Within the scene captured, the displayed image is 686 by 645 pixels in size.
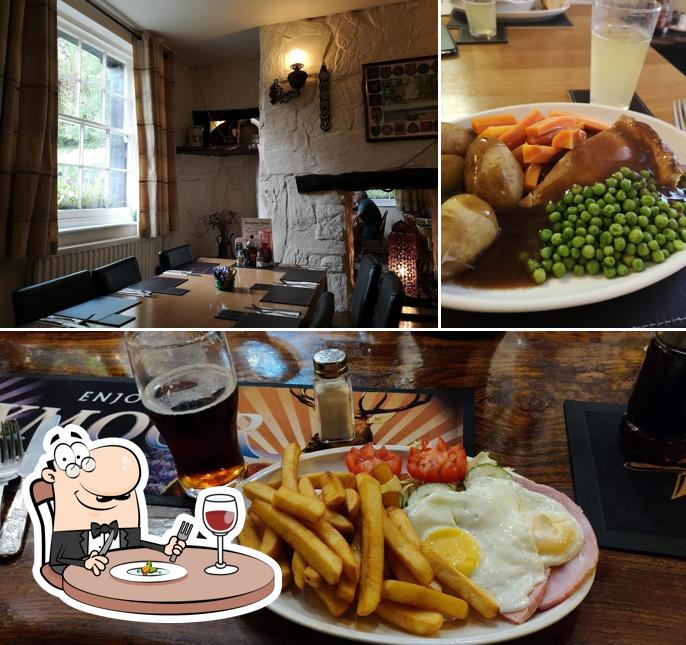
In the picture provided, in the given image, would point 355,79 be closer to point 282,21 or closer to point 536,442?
point 282,21

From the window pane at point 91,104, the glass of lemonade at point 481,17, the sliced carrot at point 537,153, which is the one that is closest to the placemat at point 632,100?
the sliced carrot at point 537,153

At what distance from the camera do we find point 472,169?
144cm

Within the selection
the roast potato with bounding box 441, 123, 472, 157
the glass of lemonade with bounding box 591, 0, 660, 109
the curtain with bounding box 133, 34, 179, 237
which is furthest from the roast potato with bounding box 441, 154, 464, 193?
the curtain with bounding box 133, 34, 179, 237

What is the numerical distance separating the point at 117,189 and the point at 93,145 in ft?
0.51

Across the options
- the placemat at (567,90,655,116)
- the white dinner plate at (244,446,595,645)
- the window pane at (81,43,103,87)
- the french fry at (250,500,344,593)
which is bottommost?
the white dinner plate at (244,446,595,645)

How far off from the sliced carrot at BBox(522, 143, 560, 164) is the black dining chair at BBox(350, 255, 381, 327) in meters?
0.70

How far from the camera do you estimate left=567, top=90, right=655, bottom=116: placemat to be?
1309 millimetres

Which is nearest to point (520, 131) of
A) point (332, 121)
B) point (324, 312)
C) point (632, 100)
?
point (632, 100)

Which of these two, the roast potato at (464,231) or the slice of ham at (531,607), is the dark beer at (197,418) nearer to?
the slice of ham at (531,607)

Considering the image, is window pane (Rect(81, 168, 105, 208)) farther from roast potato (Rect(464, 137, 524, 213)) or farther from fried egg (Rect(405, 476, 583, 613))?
fried egg (Rect(405, 476, 583, 613))

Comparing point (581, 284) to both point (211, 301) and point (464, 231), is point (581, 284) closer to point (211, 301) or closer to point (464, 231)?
point (464, 231)

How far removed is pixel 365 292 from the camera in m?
1.87

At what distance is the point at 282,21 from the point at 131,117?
0.60m

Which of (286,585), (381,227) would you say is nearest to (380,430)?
(286,585)
